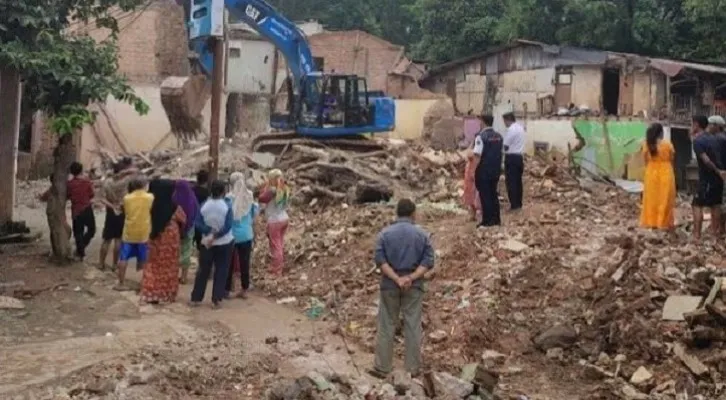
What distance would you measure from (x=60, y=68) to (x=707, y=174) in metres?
7.82

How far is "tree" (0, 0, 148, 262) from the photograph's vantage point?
10.9m

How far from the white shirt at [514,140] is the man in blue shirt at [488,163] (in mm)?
476

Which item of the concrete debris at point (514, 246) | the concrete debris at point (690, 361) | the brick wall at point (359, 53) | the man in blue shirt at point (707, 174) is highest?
the brick wall at point (359, 53)

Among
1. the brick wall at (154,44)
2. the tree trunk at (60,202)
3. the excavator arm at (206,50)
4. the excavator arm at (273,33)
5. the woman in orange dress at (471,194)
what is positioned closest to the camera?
the tree trunk at (60,202)

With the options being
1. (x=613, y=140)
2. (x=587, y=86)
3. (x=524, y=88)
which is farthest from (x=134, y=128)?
(x=587, y=86)

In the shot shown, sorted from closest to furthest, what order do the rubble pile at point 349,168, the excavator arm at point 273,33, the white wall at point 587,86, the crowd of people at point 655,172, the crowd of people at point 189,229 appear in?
the crowd of people at point 189,229 < the crowd of people at point 655,172 < the rubble pile at point 349,168 < the excavator arm at point 273,33 < the white wall at point 587,86

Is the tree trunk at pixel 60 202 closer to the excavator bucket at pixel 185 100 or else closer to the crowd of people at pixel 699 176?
A: the excavator bucket at pixel 185 100

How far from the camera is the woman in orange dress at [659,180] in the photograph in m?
11.3

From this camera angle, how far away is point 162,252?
10.4 metres

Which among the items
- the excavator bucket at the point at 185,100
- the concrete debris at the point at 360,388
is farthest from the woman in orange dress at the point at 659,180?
the excavator bucket at the point at 185,100

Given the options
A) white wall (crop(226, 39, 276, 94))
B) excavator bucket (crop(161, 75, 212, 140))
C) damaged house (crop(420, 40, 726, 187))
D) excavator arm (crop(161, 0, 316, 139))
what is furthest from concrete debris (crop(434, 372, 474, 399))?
white wall (crop(226, 39, 276, 94))

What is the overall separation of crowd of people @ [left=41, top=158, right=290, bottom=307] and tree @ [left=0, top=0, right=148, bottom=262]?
788mm

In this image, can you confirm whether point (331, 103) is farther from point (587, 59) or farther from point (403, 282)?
point (403, 282)

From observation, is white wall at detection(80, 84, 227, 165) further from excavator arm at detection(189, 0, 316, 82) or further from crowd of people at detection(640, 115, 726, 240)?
crowd of people at detection(640, 115, 726, 240)
